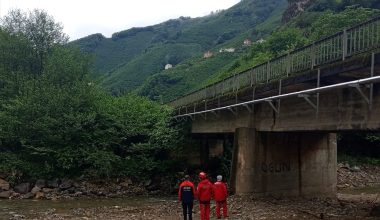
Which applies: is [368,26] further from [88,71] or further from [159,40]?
[159,40]

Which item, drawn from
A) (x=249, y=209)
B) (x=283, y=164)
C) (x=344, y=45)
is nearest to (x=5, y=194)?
(x=249, y=209)

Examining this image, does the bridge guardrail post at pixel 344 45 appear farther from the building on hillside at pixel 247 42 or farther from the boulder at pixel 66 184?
the building on hillside at pixel 247 42

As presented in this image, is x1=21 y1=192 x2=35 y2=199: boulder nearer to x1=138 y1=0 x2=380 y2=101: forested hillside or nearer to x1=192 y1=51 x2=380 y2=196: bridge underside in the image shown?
x1=192 y1=51 x2=380 y2=196: bridge underside

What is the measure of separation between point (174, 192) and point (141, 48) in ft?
513

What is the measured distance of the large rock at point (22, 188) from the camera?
28.5 m

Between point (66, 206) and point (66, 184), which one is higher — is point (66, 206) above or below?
below

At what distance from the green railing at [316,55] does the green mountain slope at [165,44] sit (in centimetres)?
9748

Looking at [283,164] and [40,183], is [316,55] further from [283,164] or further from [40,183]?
[40,183]

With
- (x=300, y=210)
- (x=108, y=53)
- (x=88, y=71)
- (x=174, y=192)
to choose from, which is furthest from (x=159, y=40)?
(x=300, y=210)

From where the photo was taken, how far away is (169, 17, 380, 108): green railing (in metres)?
14.1

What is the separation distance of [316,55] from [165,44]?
147606 mm

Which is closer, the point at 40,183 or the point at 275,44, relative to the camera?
the point at 40,183

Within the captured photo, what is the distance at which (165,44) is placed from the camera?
534 ft

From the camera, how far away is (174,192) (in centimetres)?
3053
